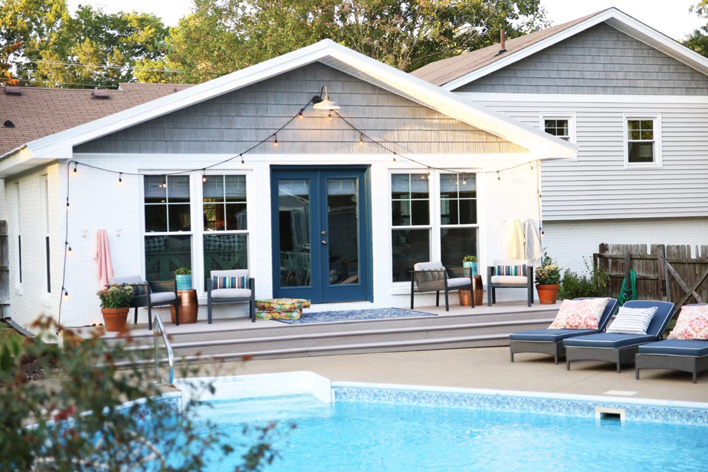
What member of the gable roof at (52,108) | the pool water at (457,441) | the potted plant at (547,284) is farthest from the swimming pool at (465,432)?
the gable roof at (52,108)

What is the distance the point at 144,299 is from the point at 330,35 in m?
19.8

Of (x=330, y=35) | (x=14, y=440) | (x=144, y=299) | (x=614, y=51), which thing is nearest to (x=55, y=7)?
(x=330, y=35)

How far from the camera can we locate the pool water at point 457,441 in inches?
281

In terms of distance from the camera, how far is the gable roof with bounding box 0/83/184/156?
17.4m

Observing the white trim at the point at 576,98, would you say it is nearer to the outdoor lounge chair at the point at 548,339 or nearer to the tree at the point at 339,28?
the outdoor lounge chair at the point at 548,339

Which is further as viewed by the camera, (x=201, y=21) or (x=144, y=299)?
(x=201, y=21)

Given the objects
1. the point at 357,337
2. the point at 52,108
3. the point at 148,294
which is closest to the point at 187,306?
the point at 148,294

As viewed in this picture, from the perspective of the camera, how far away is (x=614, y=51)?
17.8 meters

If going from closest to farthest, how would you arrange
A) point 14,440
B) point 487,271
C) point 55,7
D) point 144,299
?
point 14,440
point 144,299
point 487,271
point 55,7

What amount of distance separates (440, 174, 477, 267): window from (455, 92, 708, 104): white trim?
11.4ft

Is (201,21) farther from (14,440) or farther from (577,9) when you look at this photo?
(14,440)

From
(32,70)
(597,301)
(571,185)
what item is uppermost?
(32,70)

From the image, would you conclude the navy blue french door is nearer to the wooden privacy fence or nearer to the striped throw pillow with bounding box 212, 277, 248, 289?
the striped throw pillow with bounding box 212, 277, 248, 289

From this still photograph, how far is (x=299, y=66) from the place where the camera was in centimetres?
1244
